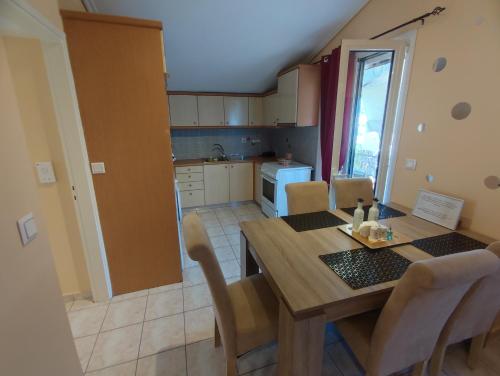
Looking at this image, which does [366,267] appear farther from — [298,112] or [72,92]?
[298,112]

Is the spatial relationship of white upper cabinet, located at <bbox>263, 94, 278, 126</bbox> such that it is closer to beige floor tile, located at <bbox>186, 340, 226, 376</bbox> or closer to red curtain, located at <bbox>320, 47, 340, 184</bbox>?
red curtain, located at <bbox>320, 47, 340, 184</bbox>

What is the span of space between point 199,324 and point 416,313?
56.2 inches

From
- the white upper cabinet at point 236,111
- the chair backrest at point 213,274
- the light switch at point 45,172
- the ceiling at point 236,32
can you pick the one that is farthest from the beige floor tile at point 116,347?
the white upper cabinet at point 236,111

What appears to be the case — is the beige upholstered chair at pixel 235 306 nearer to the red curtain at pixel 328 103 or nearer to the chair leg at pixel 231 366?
the chair leg at pixel 231 366

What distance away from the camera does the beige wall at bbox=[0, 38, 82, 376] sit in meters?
0.81

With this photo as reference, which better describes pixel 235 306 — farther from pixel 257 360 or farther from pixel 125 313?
pixel 125 313

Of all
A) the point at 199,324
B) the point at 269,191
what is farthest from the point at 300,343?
the point at 269,191

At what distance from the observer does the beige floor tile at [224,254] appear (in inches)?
104

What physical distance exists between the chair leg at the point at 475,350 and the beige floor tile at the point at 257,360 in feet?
3.80

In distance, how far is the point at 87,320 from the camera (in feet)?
6.00

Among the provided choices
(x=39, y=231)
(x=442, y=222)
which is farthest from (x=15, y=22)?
(x=442, y=222)

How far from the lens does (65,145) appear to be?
165 cm

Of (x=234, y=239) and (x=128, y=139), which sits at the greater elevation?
(x=128, y=139)

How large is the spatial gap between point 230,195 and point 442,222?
3.04 metres
